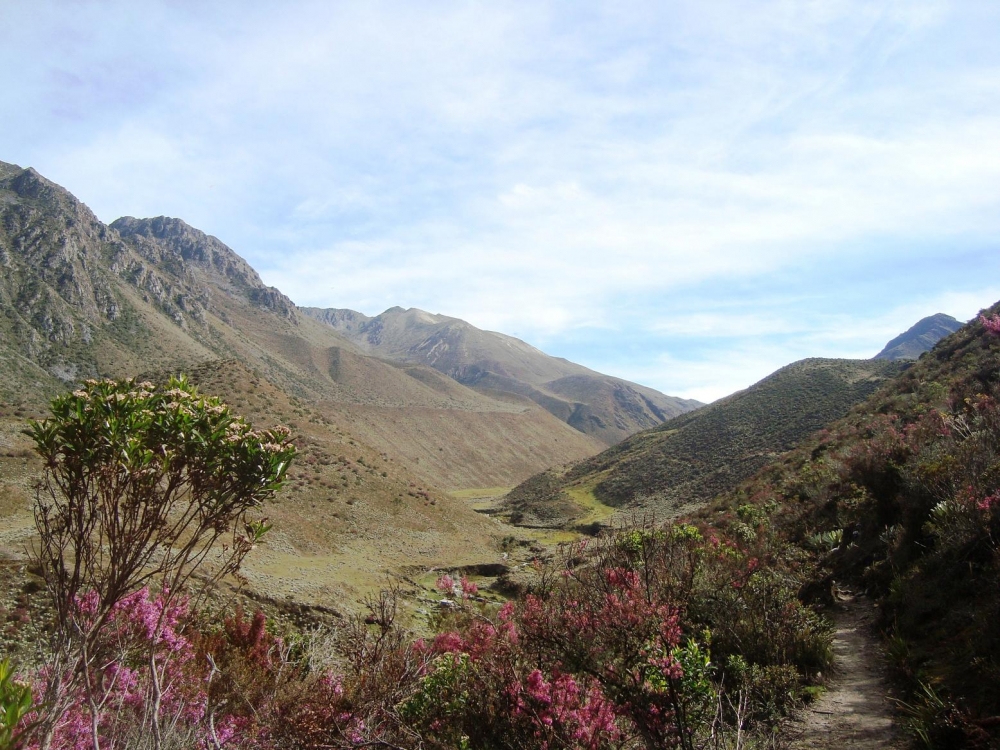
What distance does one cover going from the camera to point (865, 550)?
1042 centimetres

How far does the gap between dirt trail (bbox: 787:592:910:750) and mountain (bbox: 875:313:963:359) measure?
111873mm

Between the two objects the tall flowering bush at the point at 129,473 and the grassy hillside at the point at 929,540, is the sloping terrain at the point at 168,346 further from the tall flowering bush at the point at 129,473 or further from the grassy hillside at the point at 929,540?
the grassy hillside at the point at 929,540

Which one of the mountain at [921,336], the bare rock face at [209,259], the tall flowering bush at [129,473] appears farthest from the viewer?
the bare rock face at [209,259]

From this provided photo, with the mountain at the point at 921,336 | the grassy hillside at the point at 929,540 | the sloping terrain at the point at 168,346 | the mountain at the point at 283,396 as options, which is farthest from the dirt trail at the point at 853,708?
the mountain at the point at 921,336

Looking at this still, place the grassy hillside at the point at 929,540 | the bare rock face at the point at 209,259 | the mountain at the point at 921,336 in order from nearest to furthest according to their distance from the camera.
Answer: the grassy hillside at the point at 929,540 < the mountain at the point at 921,336 < the bare rock face at the point at 209,259

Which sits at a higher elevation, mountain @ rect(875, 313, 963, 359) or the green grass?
mountain @ rect(875, 313, 963, 359)

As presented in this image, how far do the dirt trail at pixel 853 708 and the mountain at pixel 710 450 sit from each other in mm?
26688

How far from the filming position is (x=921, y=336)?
108250 mm

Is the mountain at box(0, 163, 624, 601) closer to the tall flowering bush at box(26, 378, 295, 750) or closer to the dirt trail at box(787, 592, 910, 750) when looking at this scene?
the tall flowering bush at box(26, 378, 295, 750)

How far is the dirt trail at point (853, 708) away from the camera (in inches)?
202

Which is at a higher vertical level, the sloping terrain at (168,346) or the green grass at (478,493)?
the sloping terrain at (168,346)

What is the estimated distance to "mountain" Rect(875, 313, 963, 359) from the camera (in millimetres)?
101250

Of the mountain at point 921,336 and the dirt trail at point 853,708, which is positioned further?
the mountain at point 921,336

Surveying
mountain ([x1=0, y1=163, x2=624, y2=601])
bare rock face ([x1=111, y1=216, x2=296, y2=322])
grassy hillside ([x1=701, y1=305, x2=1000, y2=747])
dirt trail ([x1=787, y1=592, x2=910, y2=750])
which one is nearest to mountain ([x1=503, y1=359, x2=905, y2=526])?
mountain ([x1=0, y1=163, x2=624, y2=601])
